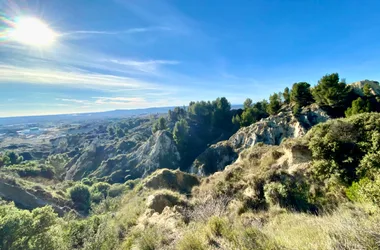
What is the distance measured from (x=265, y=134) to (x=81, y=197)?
38382 millimetres

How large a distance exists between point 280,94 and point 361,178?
38.8m

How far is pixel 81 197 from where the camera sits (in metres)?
36.6

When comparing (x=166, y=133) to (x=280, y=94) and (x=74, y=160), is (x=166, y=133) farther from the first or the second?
(x=74, y=160)

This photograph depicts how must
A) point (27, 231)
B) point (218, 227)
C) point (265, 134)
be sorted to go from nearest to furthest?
point (218, 227) → point (27, 231) → point (265, 134)

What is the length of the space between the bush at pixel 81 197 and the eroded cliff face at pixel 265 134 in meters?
23.2

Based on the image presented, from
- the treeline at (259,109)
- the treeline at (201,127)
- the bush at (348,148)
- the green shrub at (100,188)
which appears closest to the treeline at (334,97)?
the treeline at (259,109)

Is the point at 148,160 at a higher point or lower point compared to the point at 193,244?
lower

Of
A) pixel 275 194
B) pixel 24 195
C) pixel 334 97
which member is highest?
pixel 334 97

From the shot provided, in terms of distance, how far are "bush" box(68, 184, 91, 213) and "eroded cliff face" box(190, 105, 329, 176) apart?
23236 mm

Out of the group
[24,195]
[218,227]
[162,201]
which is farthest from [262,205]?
[24,195]

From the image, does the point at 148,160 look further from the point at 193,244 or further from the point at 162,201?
the point at 193,244

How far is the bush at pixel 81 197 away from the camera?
34500 millimetres

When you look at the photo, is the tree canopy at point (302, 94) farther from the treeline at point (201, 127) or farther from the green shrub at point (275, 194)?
the green shrub at point (275, 194)

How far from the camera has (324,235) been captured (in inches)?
115
